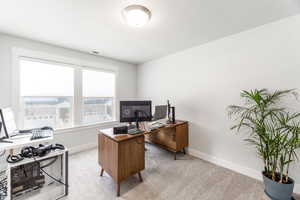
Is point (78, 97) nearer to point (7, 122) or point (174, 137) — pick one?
point (7, 122)

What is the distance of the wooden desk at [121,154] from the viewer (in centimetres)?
164

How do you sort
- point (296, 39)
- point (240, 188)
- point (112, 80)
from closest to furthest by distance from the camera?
1. point (296, 39)
2. point (240, 188)
3. point (112, 80)

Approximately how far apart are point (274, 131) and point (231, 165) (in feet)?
3.06

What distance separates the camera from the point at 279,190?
1.49 m

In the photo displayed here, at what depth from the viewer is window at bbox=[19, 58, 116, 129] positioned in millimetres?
2479

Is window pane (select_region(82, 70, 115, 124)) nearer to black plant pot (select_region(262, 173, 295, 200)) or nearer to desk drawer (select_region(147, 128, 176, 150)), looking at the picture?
desk drawer (select_region(147, 128, 176, 150))

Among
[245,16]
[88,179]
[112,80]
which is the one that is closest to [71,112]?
[112,80]

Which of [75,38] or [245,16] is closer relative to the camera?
[245,16]

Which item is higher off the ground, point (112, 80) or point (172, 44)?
point (172, 44)

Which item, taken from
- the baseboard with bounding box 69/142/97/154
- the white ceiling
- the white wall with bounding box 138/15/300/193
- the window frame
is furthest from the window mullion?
the white wall with bounding box 138/15/300/193

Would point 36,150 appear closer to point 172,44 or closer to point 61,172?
point 61,172

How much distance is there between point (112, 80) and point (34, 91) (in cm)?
179

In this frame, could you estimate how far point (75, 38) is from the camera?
239 cm

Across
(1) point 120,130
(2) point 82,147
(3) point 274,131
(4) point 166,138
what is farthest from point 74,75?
(3) point 274,131
